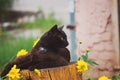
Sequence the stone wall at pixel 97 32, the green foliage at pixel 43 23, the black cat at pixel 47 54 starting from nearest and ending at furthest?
the black cat at pixel 47 54 < the stone wall at pixel 97 32 < the green foliage at pixel 43 23

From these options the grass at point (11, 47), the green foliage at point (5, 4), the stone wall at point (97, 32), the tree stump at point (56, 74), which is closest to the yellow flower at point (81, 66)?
the tree stump at point (56, 74)

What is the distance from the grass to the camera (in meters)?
8.65

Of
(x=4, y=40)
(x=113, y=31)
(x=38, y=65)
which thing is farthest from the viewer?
(x=4, y=40)

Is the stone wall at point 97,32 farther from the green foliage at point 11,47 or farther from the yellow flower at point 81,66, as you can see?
the green foliage at point 11,47

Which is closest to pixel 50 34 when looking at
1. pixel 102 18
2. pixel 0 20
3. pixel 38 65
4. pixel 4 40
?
pixel 38 65

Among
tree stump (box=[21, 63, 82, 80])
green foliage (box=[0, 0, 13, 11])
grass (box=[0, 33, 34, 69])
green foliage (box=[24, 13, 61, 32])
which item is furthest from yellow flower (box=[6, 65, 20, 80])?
green foliage (box=[0, 0, 13, 11])

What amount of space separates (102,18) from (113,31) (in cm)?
19

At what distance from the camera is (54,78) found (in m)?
4.60

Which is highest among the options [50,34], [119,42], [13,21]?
[50,34]

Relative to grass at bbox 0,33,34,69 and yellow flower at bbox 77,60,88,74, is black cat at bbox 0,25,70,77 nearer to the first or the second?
yellow flower at bbox 77,60,88,74

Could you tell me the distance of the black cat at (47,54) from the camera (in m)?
4.59

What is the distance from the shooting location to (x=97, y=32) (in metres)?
6.26

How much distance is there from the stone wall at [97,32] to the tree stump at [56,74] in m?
1.55

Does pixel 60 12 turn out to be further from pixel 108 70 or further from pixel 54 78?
pixel 54 78
